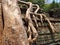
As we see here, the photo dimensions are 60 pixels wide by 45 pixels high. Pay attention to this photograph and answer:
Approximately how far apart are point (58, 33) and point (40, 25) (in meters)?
0.53

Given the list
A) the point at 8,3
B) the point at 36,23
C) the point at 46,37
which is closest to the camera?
the point at 8,3

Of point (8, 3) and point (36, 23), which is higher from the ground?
point (8, 3)

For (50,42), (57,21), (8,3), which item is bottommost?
(50,42)

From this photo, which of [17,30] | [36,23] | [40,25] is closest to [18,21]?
[17,30]

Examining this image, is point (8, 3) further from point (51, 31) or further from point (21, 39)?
point (51, 31)

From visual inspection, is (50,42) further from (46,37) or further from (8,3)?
(8,3)

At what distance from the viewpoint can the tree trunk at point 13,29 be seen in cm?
265

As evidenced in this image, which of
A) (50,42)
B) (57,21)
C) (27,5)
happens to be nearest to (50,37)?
(50,42)

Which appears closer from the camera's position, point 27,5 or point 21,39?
point 21,39

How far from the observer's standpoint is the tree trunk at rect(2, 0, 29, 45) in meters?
2.65

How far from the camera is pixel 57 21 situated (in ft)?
14.6

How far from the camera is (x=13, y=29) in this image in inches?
106

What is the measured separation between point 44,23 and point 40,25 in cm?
16

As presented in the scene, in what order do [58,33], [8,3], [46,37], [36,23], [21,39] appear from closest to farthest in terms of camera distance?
[21,39] → [8,3] → [36,23] → [46,37] → [58,33]
